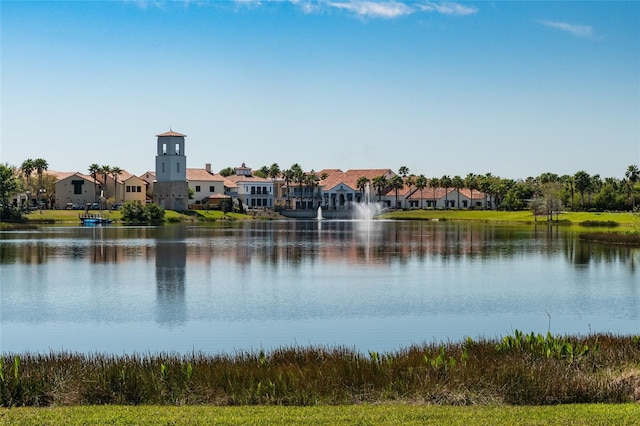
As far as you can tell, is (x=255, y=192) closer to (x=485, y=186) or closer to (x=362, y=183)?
(x=362, y=183)

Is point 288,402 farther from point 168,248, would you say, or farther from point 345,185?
point 345,185

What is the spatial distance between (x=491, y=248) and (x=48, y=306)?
38.0 m

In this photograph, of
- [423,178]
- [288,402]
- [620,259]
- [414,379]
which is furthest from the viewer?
[423,178]

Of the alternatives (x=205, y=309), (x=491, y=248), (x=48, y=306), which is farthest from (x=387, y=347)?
(x=491, y=248)

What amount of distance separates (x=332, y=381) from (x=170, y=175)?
11889cm

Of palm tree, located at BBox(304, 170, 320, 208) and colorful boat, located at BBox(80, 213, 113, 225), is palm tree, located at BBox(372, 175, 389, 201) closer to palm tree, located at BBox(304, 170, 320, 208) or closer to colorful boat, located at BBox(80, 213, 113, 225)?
palm tree, located at BBox(304, 170, 320, 208)

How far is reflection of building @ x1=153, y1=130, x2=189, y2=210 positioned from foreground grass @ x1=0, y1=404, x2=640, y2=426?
391 ft

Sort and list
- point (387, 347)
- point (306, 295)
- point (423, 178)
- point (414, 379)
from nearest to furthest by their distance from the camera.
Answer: point (414, 379) → point (387, 347) → point (306, 295) → point (423, 178)

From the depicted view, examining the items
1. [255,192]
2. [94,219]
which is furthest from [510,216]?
[94,219]

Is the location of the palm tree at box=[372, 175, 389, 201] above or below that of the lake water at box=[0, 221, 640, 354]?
above

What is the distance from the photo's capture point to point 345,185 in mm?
155875

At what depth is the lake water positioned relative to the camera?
2194 cm

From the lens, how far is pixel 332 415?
11.2 metres

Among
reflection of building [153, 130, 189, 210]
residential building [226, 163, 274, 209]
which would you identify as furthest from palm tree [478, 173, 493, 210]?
reflection of building [153, 130, 189, 210]
